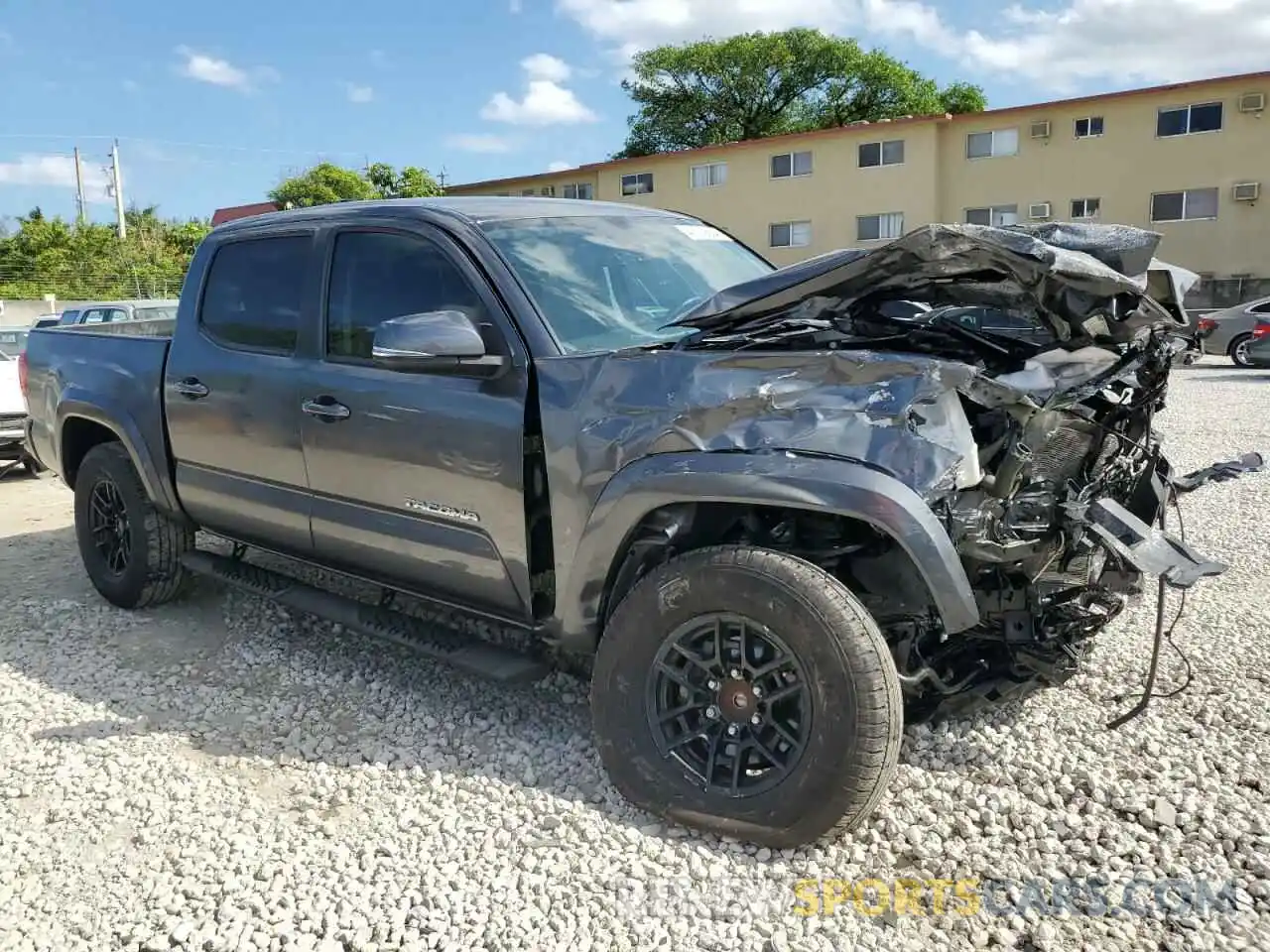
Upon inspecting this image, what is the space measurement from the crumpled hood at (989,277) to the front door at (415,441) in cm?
73

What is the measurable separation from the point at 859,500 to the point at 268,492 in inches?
105

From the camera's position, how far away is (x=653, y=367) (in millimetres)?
3010

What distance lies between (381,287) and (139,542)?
2.21 metres

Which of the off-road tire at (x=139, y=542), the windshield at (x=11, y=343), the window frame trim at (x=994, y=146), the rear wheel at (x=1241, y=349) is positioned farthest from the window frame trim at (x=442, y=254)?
the window frame trim at (x=994, y=146)

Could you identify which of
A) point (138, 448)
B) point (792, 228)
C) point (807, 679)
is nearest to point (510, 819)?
point (807, 679)

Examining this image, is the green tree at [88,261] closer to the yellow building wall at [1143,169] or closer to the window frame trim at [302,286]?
the yellow building wall at [1143,169]

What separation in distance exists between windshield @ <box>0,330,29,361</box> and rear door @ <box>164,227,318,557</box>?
807cm

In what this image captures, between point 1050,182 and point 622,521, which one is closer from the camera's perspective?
point 622,521

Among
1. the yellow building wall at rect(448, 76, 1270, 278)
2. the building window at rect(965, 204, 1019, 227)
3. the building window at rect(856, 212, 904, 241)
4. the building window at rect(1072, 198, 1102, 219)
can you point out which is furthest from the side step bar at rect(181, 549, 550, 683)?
the building window at rect(856, 212, 904, 241)

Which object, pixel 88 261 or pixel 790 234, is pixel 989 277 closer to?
pixel 790 234

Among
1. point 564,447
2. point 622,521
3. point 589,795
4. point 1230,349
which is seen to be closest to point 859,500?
point 622,521

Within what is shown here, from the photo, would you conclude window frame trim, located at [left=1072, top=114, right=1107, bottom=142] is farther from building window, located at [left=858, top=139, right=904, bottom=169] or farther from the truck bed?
the truck bed

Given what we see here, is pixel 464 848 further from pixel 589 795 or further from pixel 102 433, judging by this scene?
pixel 102 433

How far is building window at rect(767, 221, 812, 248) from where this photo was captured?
3297 centimetres
